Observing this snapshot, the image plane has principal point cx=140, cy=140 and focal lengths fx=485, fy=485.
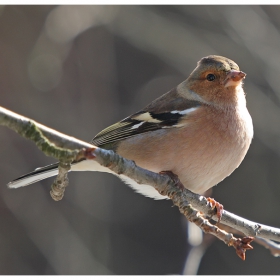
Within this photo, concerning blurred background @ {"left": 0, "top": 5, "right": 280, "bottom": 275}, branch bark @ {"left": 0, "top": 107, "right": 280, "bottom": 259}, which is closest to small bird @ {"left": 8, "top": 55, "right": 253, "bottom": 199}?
branch bark @ {"left": 0, "top": 107, "right": 280, "bottom": 259}

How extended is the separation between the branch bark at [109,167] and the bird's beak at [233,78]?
1148 millimetres

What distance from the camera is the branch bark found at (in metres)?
2.05

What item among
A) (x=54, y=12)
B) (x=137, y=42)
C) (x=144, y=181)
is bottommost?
(x=144, y=181)

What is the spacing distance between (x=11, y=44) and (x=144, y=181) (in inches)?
215

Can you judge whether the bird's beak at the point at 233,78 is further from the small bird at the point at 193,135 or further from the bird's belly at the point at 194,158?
the bird's belly at the point at 194,158

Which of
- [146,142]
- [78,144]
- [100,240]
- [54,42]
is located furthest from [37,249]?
[78,144]

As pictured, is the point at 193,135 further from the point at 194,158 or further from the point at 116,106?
the point at 116,106

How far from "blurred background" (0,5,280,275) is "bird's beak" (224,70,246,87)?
8.78 feet

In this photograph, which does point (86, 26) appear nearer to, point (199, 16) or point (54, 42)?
point (54, 42)

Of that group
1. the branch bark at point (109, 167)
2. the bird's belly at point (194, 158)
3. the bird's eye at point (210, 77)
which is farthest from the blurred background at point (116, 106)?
the branch bark at point (109, 167)

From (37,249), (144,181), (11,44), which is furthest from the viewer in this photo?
(11,44)

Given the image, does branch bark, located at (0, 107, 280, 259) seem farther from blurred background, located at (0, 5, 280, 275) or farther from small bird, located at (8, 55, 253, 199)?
blurred background, located at (0, 5, 280, 275)

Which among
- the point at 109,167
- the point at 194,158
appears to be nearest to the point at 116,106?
the point at 194,158

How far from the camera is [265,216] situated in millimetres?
7000
